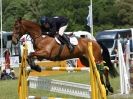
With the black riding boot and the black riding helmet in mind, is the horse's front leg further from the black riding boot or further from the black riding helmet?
the black riding boot

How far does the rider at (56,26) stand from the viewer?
13604mm

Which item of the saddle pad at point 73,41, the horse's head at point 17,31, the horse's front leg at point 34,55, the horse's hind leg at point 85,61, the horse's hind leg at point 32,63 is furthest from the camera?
the saddle pad at point 73,41

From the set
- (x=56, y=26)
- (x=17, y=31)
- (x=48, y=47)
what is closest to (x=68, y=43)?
(x=56, y=26)

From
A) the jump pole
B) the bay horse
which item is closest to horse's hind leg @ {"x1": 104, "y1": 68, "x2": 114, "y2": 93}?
the bay horse

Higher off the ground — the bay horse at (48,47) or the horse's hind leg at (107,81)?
the bay horse at (48,47)

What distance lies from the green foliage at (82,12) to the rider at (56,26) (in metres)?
51.4

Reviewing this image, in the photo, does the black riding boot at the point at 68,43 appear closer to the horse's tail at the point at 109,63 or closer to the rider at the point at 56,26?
the rider at the point at 56,26

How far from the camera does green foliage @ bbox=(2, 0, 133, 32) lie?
67.6 metres

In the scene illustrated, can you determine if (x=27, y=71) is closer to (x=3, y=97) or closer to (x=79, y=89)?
(x=79, y=89)

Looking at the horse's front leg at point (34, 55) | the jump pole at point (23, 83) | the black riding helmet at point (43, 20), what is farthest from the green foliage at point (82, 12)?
the jump pole at point (23, 83)

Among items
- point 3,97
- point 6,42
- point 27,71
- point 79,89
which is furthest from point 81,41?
point 6,42

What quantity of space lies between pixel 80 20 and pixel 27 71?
200 ft

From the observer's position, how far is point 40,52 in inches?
518

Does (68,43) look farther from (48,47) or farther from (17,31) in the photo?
(17,31)
